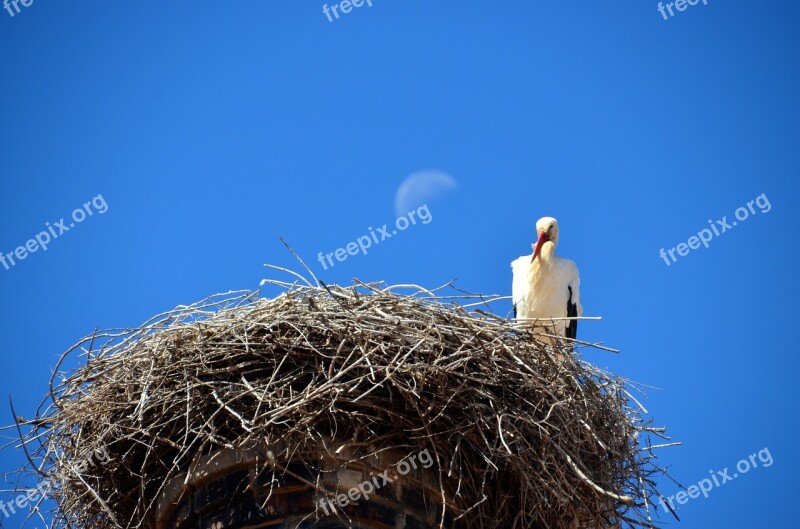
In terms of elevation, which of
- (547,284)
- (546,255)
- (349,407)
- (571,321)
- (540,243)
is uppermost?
(540,243)

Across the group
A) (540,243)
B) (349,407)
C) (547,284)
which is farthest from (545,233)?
(349,407)

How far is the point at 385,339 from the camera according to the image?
4.73 meters

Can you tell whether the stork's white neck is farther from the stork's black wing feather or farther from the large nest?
the large nest

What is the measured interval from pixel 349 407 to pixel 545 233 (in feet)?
11.3

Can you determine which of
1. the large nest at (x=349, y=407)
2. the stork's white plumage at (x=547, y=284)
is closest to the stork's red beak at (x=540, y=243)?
the stork's white plumage at (x=547, y=284)

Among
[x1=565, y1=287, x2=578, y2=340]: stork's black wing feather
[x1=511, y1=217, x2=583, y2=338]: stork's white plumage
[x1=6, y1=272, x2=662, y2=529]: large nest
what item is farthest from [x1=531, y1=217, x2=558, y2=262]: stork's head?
[x1=6, y1=272, x2=662, y2=529]: large nest

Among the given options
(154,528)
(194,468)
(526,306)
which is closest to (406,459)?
(194,468)

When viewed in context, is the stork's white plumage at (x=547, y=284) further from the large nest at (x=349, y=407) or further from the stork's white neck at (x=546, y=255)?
the large nest at (x=349, y=407)

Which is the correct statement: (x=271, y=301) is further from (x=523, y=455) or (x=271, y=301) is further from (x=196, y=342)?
(x=523, y=455)

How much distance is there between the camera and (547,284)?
7512 mm

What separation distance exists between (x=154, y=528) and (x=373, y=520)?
111 cm

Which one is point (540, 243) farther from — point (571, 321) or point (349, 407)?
point (349, 407)

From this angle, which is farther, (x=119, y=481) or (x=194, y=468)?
(x=119, y=481)

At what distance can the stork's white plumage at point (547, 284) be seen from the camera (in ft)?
24.7
